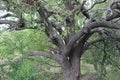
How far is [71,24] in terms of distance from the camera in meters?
12.2

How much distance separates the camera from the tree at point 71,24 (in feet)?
35.0

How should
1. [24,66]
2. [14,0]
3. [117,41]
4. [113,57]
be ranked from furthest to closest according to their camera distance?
[113,57] < [117,41] < [24,66] < [14,0]

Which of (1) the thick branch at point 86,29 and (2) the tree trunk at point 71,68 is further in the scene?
(2) the tree trunk at point 71,68

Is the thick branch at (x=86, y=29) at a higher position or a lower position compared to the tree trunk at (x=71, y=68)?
higher

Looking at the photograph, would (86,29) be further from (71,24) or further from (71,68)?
(71,68)

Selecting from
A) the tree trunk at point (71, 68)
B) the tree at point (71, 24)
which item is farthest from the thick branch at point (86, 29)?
the tree trunk at point (71, 68)

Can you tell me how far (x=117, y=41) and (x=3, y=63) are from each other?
558cm

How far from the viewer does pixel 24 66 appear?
39.4 feet

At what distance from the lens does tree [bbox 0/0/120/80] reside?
1068 centimetres

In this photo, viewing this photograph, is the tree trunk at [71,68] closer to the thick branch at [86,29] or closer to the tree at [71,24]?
the tree at [71,24]

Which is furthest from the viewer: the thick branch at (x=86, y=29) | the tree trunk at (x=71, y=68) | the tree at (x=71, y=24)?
the tree trunk at (x=71, y=68)

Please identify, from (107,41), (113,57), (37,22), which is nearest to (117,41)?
(107,41)

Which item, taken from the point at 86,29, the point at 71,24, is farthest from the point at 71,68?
the point at 86,29

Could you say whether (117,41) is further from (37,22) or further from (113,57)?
(37,22)
